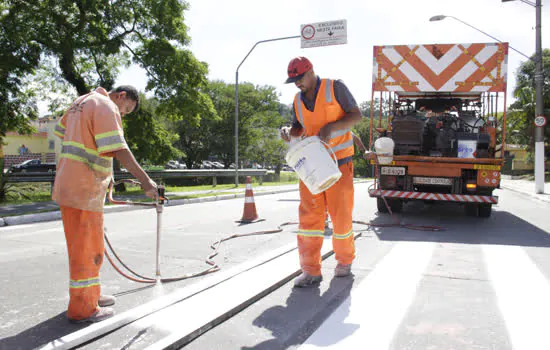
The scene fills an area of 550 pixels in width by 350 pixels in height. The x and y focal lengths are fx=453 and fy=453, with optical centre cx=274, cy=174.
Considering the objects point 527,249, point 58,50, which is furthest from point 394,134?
point 58,50

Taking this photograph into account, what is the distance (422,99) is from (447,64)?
4.46 ft

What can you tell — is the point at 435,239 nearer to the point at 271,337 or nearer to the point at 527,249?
the point at 527,249

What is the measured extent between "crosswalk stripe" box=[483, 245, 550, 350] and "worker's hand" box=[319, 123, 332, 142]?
74.4 inches

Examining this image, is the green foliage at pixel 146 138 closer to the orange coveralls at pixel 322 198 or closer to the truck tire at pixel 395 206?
the truck tire at pixel 395 206

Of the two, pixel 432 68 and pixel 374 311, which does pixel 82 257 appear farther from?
pixel 432 68

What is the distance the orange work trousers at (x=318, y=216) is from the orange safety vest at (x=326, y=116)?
0.59 ft

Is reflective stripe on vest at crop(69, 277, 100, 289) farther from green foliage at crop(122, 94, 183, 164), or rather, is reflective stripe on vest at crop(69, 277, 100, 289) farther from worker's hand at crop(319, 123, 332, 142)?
green foliage at crop(122, 94, 183, 164)

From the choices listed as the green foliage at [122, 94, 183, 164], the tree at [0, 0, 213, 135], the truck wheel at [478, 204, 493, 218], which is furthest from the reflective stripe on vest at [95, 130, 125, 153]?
the green foliage at [122, 94, 183, 164]

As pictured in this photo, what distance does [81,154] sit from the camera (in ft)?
9.87

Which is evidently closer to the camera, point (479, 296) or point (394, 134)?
point (479, 296)

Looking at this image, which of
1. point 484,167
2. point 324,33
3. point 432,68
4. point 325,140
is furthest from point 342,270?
point 324,33

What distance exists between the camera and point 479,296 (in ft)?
12.4

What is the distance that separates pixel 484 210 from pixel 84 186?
8.54m

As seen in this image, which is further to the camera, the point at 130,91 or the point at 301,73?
the point at 301,73
